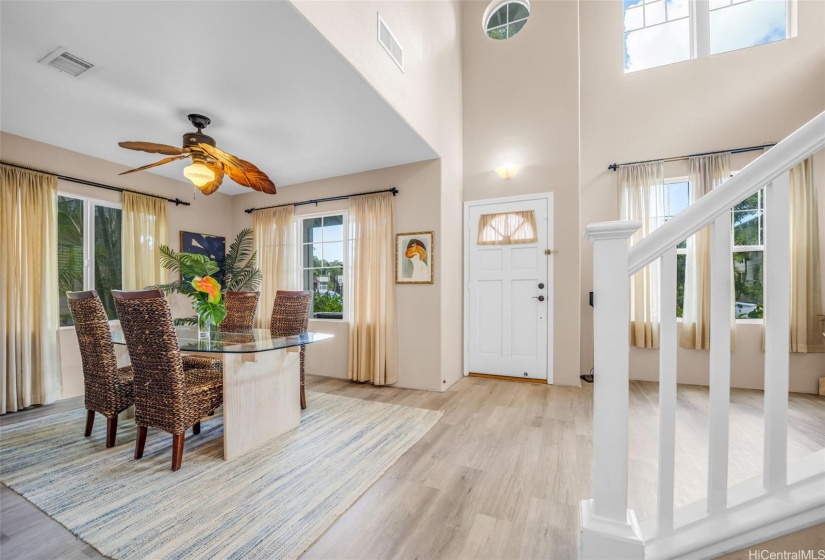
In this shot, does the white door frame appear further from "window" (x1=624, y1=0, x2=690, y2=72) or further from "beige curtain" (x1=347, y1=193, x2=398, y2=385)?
"window" (x1=624, y1=0, x2=690, y2=72)

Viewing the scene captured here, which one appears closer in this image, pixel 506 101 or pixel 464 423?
pixel 464 423

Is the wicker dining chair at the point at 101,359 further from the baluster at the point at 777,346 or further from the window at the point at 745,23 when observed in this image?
the window at the point at 745,23

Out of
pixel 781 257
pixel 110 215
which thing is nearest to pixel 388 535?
pixel 781 257

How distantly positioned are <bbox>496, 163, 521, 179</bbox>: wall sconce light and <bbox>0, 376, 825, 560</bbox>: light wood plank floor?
2.57 meters

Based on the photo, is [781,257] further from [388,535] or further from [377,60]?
[377,60]

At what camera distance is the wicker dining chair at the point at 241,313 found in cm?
351

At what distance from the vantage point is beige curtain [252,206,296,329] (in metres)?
4.61

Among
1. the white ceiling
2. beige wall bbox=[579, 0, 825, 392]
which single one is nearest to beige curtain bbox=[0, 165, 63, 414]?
the white ceiling

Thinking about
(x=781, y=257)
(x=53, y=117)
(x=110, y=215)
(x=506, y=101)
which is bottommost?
(x=781, y=257)

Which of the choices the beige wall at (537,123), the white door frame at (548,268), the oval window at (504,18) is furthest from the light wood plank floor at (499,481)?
the oval window at (504,18)

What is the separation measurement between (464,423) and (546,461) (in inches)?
29.6

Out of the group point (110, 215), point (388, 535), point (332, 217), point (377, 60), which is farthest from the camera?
point (332, 217)

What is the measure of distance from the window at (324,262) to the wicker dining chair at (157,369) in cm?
239

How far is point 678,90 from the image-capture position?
160 inches
